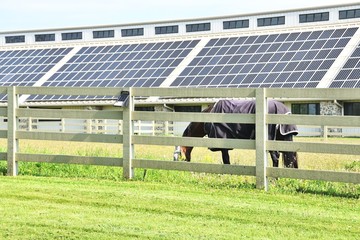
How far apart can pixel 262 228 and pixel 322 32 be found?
38.2 meters

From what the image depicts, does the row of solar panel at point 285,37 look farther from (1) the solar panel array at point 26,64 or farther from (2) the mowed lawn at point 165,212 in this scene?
(2) the mowed lawn at point 165,212

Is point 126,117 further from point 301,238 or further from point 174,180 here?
point 301,238

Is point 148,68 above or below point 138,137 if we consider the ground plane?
above

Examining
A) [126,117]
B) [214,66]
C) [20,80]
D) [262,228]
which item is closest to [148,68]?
[214,66]

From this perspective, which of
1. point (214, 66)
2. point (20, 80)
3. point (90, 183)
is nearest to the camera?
point (90, 183)

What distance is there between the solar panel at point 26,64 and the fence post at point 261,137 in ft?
131

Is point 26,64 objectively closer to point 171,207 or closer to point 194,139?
point 194,139

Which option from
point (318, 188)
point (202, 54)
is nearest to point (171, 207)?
point (318, 188)

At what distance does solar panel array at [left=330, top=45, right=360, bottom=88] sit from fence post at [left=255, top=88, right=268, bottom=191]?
26.2 m

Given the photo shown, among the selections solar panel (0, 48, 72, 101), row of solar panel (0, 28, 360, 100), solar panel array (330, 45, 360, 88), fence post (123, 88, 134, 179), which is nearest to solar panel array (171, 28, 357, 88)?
row of solar panel (0, 28, 360, 100)

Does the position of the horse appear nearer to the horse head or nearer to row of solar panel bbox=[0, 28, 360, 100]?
the horse head

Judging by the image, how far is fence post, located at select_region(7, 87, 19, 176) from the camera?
1118 centimetres

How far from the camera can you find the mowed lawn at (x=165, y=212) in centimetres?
655

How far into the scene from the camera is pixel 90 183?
10.0 metres
